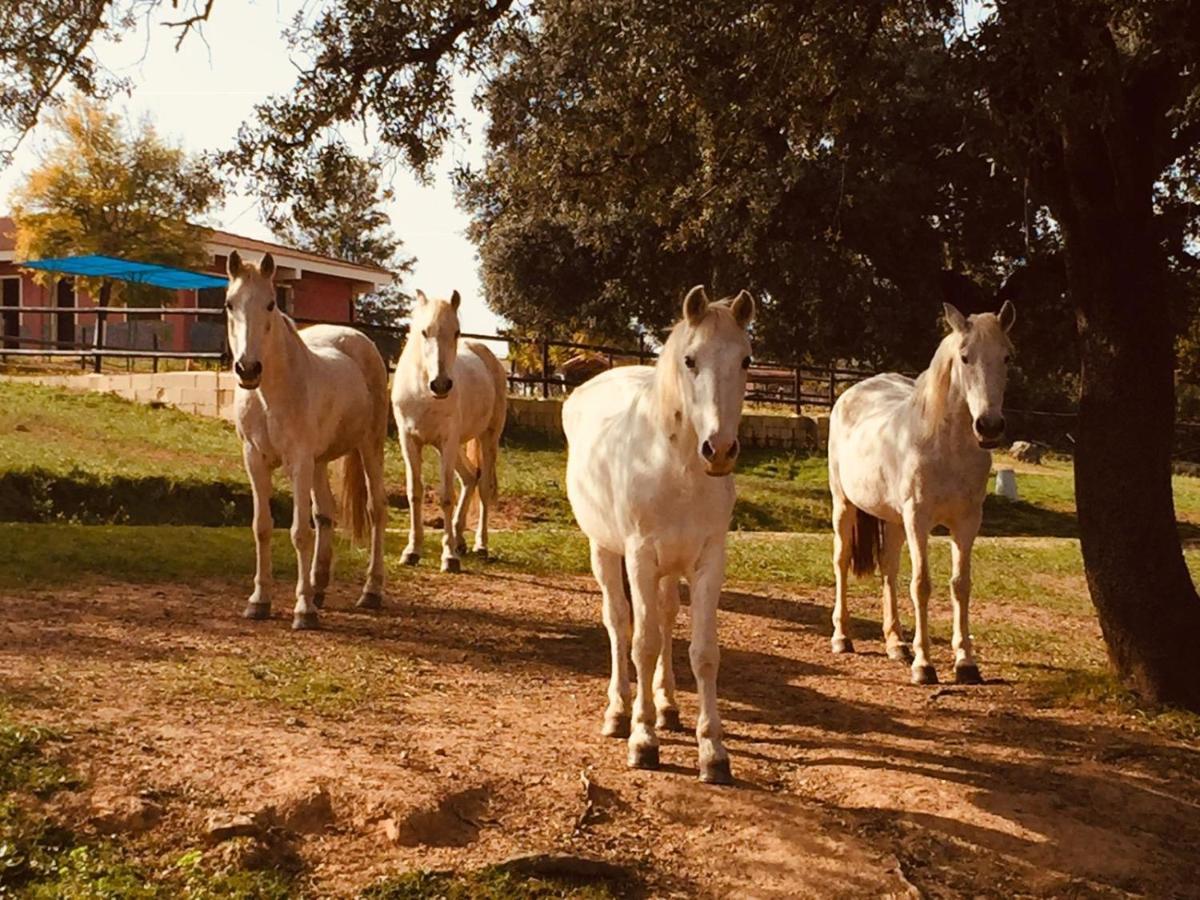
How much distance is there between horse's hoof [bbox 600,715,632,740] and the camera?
626 centimetres

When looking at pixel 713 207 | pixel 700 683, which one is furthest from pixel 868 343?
pixel 700 683

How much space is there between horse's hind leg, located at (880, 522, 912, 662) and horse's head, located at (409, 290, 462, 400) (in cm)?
357

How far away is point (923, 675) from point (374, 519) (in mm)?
4183

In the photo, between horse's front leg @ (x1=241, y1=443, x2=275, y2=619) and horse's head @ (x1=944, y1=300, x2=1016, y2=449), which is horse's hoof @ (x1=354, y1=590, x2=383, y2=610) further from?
horse's head @ (x1=944, y1=300, x2=1016, y2=449)

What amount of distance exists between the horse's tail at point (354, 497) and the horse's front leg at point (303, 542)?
156 cm

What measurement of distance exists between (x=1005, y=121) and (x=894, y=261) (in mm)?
15141

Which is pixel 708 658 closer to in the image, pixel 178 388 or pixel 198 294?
pixel 178 388

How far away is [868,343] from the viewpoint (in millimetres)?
22328

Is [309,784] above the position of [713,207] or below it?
below

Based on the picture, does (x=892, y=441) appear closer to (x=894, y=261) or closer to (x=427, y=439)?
(x=427, y=439)

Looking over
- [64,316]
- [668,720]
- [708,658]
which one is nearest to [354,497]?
[668,720]

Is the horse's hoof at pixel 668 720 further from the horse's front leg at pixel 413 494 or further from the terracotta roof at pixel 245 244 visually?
the terracotta roof at pixel 245 244

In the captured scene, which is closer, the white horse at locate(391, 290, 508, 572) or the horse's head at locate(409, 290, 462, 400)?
the horse's head at locate(409, 290, 462, 400)

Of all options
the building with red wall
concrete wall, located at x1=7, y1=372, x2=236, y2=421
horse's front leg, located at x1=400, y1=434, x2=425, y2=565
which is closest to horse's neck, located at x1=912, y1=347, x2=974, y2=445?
horse's front leg, located at x1=400, y1=434, x2=425, y2=565
